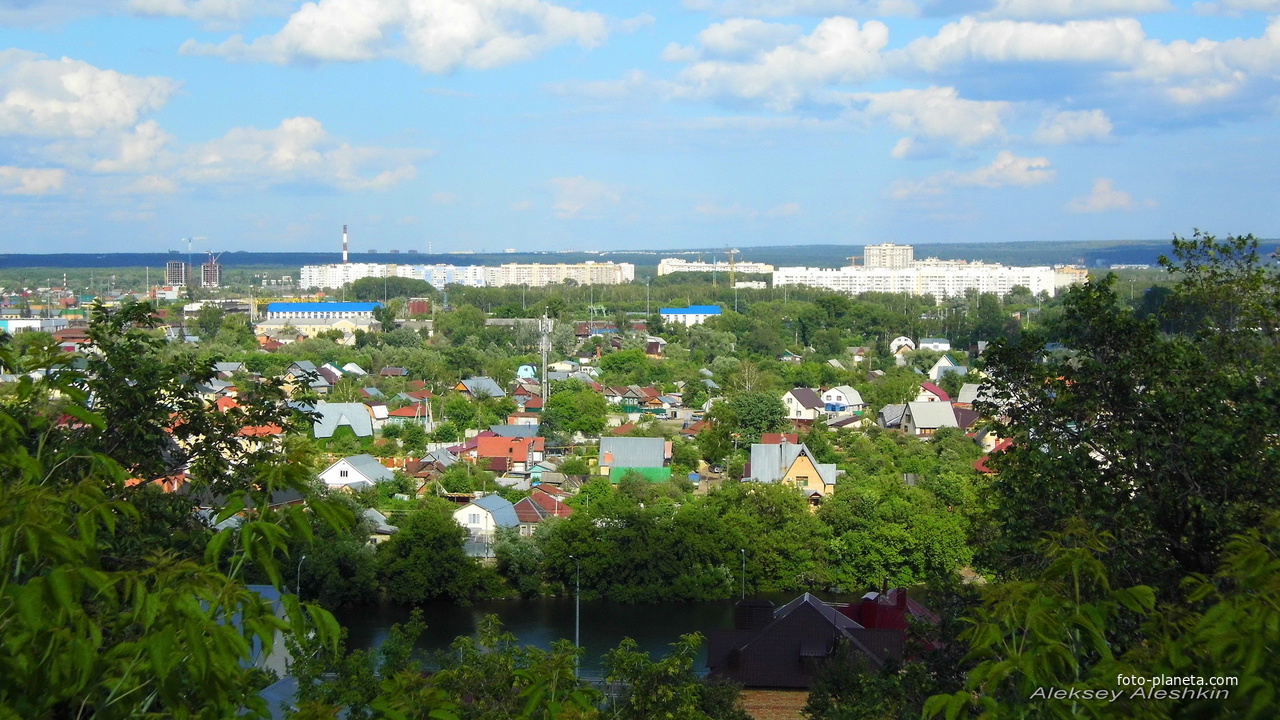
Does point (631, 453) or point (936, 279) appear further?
point (936, 279)

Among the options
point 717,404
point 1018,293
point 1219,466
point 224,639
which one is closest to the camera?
point 224,639

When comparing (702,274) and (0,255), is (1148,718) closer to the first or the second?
(702,274)

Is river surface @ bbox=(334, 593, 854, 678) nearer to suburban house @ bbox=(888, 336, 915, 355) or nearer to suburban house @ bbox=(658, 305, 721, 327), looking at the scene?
suburban house @ bbox=(888, 336, 915, 355)

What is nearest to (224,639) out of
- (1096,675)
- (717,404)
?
(1096,675)

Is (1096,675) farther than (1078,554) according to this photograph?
No

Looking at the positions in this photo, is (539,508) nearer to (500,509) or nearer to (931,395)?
(500,509)

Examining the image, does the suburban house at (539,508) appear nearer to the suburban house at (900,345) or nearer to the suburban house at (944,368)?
the suburban house at (944,368)

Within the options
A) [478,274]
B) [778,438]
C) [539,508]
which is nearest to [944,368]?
[778,438]
